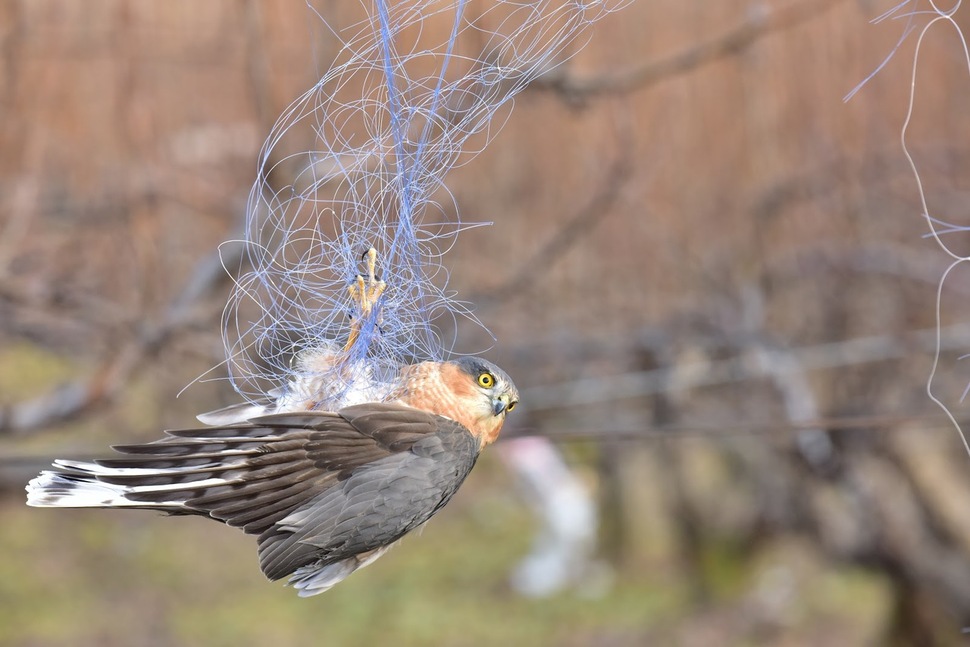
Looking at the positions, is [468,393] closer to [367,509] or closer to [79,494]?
[367,509]

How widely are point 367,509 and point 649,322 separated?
367cm

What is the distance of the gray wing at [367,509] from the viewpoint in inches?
26.9

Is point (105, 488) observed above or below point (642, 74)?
above

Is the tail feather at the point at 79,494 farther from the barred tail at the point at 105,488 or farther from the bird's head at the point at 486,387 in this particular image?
the bird's head at the point at 486,387

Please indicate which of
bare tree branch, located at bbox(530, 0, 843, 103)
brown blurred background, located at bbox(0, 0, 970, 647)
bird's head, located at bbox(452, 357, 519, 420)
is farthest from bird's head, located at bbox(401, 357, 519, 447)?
brown blurred background, located at bbox(0, 0, 970, 647)

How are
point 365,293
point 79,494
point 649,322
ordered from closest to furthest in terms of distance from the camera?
point 79,494 → point 365,293 → point 649,322

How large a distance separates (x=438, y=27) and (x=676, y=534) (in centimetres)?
281

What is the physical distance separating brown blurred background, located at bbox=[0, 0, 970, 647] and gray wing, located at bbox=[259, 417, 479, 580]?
1.68m

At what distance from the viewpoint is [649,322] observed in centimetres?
427

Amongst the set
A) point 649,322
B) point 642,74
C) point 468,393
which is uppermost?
point 468,393

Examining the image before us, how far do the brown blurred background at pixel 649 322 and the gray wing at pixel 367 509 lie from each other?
1.68 meters

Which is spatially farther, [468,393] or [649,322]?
[649,322]

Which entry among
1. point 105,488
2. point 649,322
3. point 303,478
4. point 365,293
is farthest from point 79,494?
point 649,322

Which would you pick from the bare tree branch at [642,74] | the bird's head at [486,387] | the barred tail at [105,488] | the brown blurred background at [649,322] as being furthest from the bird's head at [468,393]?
the brown blurred background at [649,322]
